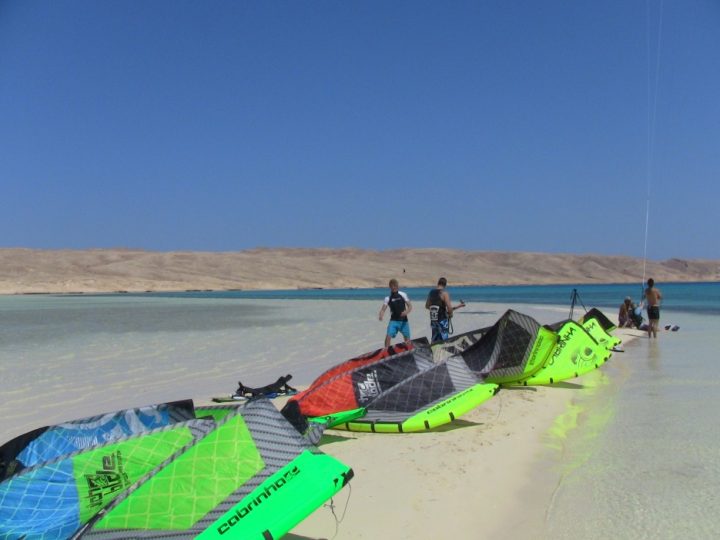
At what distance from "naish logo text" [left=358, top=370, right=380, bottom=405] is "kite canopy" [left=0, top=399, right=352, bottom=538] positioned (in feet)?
9.57

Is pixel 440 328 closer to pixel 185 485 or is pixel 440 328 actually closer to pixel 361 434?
pixel 361 434

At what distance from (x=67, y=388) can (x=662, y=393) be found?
8197mm

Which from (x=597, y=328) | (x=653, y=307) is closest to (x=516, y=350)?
(x=597, y=328)

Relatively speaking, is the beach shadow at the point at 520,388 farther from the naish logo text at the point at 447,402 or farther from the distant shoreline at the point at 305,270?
the distant shoreline at the point at 305,270

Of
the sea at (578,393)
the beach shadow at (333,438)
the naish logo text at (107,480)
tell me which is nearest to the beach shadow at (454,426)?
the beach shadow at (333,438)

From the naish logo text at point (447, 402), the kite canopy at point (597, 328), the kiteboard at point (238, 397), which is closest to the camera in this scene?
the naish logo text at point (447, 402)

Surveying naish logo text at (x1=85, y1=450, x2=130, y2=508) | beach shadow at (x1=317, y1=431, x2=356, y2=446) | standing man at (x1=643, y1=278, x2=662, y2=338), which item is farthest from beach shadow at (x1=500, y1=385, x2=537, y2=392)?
standing man at (x1=643, y1=278, x2=662, y2=338)

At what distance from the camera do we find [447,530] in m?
3.97

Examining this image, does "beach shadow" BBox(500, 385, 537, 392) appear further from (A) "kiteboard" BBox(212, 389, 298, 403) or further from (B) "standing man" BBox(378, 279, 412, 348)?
(A) "kiteboard" BBox(212, 389, 298, 403)

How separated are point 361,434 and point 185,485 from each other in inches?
110

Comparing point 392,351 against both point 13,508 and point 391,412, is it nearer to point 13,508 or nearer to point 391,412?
point 391,412

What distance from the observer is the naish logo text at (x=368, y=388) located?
6.91m

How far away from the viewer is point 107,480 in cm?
405

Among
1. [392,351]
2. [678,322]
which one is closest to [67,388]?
[392,351]
